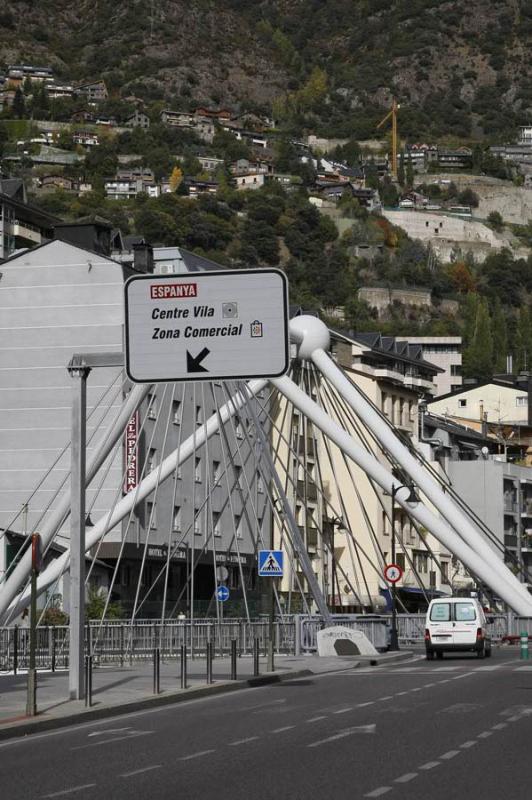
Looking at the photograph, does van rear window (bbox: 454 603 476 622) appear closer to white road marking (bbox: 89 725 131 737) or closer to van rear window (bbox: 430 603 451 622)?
van rear window (bbox: 430 603 451 622)

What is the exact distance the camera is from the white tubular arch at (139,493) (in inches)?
2040

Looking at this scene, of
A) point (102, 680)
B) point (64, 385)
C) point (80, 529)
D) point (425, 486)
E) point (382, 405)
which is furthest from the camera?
point (382, 405)

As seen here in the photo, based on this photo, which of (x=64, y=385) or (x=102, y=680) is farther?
(x=64, y=385)

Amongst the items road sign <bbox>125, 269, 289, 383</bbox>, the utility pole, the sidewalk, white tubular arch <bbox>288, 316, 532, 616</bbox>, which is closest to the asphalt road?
the sidewalk

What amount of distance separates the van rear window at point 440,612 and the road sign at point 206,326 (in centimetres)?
2066

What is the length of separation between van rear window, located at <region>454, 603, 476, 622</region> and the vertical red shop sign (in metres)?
25.5

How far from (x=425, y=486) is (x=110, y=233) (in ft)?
156

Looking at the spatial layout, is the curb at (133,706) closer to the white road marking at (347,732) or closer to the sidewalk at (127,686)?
the sidewalk at (127,686)

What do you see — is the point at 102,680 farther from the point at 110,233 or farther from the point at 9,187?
the point at 9,187

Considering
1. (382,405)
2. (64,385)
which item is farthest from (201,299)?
(382,405)

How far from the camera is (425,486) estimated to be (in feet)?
181

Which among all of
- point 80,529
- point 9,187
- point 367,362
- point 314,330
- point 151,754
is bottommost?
point 151,754

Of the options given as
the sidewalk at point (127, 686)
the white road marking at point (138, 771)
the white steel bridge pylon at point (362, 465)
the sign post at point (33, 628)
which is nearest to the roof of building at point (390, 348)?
the white steel bridge pylon at point (362, 465)

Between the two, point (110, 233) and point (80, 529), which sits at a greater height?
point (110, 233)
